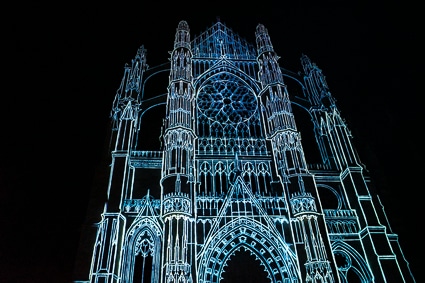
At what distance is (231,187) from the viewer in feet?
59.0

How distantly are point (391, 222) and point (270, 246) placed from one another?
252 inches

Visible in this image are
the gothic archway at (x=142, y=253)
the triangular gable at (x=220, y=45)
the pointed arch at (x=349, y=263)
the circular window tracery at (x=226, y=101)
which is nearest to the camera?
the gothic archway at (x=142, y=253)

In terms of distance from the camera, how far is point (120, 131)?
19.7 metres

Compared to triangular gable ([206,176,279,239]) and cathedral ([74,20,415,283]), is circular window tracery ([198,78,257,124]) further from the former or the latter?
triangular gable ([206,176,279,239])

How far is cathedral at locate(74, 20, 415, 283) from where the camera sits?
1589cm

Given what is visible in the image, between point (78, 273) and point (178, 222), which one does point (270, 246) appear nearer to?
point (178, 222)

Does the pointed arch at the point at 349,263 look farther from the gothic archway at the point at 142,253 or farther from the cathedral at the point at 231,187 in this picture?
the gothic archway at the point at 142,253

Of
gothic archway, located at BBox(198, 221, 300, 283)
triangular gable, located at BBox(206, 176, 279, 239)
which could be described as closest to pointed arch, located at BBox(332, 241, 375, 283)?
gothic archway, located at BBox(198, 221, 300, 283)

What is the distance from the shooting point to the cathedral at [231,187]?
52.1 ft

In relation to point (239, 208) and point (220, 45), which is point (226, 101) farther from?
point (239, 208)

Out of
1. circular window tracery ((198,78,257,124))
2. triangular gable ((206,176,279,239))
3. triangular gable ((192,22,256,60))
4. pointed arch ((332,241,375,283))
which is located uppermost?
triangular gable ((192,22,256,60))

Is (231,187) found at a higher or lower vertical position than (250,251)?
higher

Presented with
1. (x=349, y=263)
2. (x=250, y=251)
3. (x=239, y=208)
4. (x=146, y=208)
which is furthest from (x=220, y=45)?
(x=349, y=263)

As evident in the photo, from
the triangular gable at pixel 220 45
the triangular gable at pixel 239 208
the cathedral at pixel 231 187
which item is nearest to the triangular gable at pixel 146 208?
the cathedral at pixel 231 187
